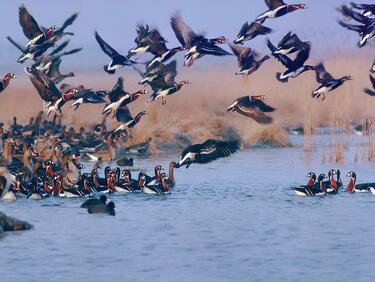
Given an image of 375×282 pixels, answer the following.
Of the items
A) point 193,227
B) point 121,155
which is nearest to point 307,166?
point 121,155

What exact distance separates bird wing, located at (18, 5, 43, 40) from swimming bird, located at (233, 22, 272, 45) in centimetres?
573

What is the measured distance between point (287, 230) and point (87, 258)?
539cm

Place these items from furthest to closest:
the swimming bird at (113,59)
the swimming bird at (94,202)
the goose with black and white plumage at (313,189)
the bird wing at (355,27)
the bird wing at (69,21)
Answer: the bird wing at (69,21) < the bird wing at (355,27) < the swimming bird at (113,59) < the goose with black and white plumage at (313,189) < the swimming bird at (94,202)

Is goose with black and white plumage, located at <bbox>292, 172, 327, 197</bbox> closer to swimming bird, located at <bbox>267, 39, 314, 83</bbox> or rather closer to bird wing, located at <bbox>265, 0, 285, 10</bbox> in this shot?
swimming bird, located at <bbox>267, 39, 314, 83</bbox>

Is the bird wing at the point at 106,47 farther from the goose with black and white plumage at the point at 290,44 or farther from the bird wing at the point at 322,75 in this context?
the bird wing at the point at 322,75

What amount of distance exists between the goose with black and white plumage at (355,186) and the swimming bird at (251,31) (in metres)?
4.61

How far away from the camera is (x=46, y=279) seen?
18.8m

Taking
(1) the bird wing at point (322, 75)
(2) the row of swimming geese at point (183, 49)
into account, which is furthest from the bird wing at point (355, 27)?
(1) the bird wing at point (322, 75)

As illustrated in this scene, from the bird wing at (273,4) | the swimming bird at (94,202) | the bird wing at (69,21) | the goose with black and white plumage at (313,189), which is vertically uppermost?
the bird wing at (273,4)

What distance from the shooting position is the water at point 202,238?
64.1 feet

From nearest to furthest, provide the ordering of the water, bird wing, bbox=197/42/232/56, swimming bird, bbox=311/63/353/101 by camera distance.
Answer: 1. the water
2. bird wing, bbox=197/42/232/56
3. swimming bird, bbox=311/63/353/101

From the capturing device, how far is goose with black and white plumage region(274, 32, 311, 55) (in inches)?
1244

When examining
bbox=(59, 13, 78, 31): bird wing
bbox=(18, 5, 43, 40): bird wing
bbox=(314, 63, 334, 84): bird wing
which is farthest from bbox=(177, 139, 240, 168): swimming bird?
bbox=(18, 5, 43, 40): bird wing

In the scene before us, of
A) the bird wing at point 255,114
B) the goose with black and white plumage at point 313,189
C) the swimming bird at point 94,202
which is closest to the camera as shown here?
the swimming bird at point 94,202
